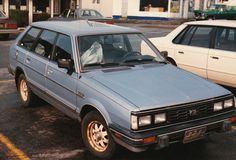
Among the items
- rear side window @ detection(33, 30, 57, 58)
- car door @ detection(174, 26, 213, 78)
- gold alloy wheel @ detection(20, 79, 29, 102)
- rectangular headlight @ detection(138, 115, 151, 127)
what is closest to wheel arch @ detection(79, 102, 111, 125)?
rectangular headlight @ detection(138, 115, 151, 127)

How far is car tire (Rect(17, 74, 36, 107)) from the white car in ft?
11.1

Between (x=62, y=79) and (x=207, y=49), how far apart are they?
3.65 metres

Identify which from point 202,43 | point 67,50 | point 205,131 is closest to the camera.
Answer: point 205,131

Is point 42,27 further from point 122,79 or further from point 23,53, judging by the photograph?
point 122,79

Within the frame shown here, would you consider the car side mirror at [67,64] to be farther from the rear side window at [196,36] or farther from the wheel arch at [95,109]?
the rear side window at [196,36]

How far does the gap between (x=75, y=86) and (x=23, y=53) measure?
206 cm

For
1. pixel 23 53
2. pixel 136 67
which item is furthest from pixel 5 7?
pixel 136 67

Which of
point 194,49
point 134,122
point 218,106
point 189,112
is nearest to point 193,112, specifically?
point 189,112

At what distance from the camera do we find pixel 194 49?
8328mm

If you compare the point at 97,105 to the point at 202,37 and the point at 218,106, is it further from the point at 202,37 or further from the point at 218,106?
the point at 202,37

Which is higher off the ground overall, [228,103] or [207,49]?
[207,49]

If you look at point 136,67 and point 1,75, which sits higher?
point 136,67

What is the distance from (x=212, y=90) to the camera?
505 cm

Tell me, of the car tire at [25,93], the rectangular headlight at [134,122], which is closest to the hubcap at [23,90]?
the car tire at [25,93]
